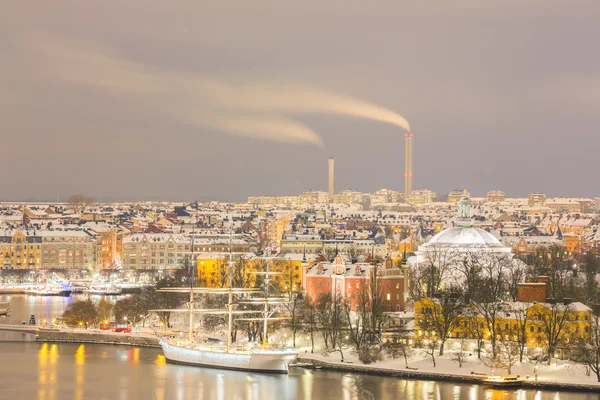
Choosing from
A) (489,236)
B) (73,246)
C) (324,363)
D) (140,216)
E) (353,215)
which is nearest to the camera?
(324,363)

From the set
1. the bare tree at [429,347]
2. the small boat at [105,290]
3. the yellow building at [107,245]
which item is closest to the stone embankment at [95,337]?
the bare tree at [429,347]

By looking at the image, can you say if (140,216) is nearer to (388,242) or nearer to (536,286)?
(388,242)

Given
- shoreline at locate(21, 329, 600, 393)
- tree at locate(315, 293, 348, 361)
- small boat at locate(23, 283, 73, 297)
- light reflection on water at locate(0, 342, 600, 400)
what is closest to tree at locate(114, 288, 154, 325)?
shoreline at locate(21, 329, 600, 393)

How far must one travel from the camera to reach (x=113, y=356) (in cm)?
2734

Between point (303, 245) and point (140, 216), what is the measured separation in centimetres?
3530

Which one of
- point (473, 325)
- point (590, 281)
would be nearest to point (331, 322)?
point (473, 325)

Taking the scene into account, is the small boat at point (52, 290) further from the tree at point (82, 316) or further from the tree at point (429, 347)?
the tree at point (429, 347)

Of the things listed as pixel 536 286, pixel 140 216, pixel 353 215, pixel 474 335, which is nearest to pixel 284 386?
pixel 474 335

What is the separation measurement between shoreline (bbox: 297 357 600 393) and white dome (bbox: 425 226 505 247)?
12.1m

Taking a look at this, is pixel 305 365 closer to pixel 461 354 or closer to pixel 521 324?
pixel 461 354

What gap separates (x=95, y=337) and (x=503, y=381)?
439 inches

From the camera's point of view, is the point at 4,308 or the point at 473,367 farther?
the point at 4,308

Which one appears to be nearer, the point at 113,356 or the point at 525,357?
the point at 525,357

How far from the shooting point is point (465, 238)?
1465 inches
